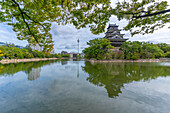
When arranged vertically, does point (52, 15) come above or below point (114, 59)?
above

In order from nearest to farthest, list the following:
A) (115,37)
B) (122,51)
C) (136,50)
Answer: (136,50)
(122,51)
(115,37)

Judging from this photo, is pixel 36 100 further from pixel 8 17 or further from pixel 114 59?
pixel 114 59

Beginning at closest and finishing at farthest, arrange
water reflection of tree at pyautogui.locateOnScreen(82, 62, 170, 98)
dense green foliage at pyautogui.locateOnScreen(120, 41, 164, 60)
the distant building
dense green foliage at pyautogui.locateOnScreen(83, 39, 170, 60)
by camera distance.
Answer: water reflection of tree at pyautogui.locateOnScreen(82, 62, 170, 98) → dense green foliage at pyautogui.locateOnScreen(83, 39, 170, 60) → dense green foliage at pyautogui.locateOnScreen(120, 41, 164, 60) → the distant building

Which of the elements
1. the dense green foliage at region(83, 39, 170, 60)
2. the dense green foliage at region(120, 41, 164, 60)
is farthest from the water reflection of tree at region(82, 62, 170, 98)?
the dense green foliage at region(120, 41, 164, 60)

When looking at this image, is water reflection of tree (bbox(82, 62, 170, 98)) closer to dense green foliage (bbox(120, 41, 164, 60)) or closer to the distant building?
dense green foliage (bbox(120, 41, 164, 60))

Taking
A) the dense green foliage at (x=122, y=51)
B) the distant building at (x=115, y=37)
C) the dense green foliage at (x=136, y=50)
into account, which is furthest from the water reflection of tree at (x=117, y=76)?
the distant building at (x=115, y=37)

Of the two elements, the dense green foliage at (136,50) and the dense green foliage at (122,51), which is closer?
the dense green foliage at (122,51)

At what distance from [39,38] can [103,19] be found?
313cm

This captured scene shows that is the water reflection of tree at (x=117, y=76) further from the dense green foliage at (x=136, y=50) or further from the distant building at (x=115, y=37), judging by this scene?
the distant building at (x=115, y=37)

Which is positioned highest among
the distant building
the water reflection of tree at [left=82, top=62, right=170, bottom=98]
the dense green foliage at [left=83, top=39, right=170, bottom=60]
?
the distant building

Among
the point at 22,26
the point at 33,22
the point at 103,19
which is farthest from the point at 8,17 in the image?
the point at 103,19

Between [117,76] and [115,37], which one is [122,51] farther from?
[117,76]

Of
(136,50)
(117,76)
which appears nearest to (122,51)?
(136,50)

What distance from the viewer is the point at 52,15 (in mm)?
3686
